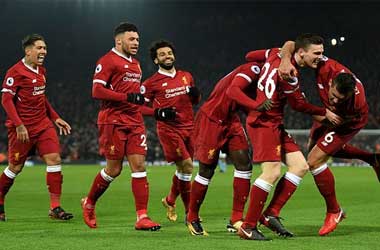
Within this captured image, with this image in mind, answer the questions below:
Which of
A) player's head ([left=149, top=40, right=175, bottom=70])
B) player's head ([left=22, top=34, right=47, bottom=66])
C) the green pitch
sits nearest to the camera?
the green pitch

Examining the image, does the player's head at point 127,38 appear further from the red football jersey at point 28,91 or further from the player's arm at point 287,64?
→ the player's arm at point 287,64

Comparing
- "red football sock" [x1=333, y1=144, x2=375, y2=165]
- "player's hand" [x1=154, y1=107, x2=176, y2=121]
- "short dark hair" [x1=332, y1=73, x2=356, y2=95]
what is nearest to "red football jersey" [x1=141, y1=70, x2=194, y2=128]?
"player's hand" [x1=154, y1=107, x2=176, y2=121]

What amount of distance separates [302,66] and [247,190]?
153 cm

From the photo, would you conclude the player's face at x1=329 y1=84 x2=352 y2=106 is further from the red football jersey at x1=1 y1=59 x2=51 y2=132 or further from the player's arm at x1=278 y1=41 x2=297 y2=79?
the red football jersey at x1=1 y1=59 x2=51 y2=132

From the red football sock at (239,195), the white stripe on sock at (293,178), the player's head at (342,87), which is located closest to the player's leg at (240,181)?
the red football sock at (239,195)

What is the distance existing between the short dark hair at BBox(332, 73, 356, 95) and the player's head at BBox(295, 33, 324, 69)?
0.26m

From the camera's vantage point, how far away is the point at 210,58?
4578 cm

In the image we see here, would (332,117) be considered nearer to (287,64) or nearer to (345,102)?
(345,102)

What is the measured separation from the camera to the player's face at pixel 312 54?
7242 mm

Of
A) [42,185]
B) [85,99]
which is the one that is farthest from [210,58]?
[42,185]

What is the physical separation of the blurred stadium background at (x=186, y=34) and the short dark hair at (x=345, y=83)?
3217cm

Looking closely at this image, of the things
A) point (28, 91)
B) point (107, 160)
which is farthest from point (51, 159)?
point (107, 160)

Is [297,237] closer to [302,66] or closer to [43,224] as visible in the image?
[302,66]

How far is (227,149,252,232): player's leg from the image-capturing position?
8.11m
